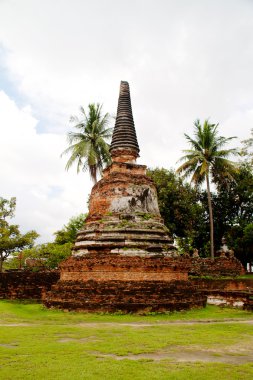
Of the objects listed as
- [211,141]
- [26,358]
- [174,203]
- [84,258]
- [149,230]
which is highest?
[211,141]

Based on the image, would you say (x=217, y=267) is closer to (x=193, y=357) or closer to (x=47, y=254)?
(x=47, y=254)

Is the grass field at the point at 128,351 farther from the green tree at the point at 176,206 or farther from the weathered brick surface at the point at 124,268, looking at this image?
the green tree at the point at 176,206

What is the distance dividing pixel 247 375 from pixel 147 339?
10.2 ft

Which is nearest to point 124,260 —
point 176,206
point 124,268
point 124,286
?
point 124,268

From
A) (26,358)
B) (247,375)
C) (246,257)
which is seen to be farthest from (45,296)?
(246,257)

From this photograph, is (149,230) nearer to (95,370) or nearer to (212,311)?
(212,311)

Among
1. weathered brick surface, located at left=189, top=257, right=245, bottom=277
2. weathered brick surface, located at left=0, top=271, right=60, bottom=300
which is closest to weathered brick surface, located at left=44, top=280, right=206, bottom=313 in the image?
weathered brick surface, located at left=0, top=271, right=60, bottom=300

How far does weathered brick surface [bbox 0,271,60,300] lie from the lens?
62.1 feet

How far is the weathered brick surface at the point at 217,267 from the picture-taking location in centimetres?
2511

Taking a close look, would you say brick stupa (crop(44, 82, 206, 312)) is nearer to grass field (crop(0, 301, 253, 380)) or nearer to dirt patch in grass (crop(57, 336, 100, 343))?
grass field (crop(0, 301, 253, 380))

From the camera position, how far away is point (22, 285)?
19.1 metres

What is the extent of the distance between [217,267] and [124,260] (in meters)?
13.8

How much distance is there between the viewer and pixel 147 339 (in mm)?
7977

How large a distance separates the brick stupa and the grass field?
179cm
